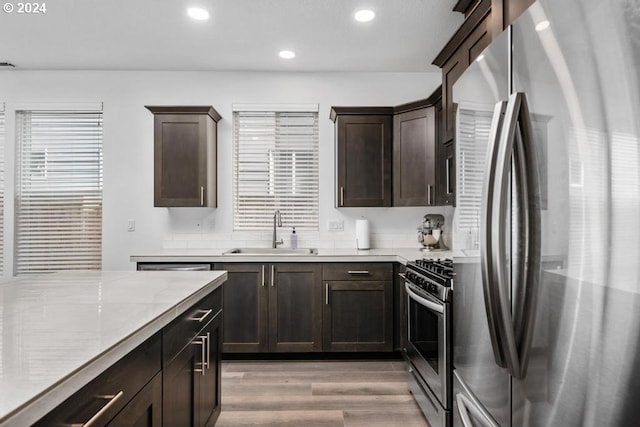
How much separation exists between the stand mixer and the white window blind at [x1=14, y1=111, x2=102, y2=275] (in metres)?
3.28

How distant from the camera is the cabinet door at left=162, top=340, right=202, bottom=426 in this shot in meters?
1.46

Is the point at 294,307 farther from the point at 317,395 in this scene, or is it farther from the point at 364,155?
the point at 364,155

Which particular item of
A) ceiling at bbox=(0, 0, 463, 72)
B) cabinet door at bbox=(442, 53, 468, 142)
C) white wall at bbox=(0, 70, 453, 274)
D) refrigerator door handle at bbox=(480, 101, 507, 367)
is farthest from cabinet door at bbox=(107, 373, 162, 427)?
white wall at bbox=(0, 70, 453, 274)

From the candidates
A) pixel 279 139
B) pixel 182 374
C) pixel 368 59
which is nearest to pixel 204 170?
pixel 279 139

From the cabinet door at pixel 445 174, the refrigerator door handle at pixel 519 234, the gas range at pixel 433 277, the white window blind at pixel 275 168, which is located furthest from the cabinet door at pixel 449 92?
the refrigerator door handle at pixel 519 234

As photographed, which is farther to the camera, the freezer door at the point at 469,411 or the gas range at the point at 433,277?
the gas range at the point at 433,277

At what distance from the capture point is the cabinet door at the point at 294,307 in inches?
139

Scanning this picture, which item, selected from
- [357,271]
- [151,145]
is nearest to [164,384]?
[357,271]

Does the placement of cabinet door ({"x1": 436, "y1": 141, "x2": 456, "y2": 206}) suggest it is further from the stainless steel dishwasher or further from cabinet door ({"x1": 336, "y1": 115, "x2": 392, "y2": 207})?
the stainless steel dishwasher

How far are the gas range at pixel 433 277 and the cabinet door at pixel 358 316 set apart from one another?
662mm

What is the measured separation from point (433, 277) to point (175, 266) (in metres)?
2.24

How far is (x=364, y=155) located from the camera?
3.86 metres

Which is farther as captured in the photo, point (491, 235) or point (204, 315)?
point (204, 315)

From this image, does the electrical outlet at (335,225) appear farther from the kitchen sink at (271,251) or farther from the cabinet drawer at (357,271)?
the cabinet drawer at (357,271)
